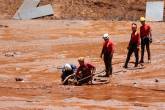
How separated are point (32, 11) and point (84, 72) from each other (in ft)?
58.3

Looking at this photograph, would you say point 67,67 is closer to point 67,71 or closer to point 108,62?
point 67,71

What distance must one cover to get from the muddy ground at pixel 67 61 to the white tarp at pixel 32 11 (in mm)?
1652

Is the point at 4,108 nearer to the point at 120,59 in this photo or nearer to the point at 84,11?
the point at 120,59

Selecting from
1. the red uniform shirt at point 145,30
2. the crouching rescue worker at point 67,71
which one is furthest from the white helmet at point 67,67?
the red uniform shirt at point 145,30

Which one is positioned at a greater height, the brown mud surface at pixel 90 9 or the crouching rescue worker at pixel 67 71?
the brown mud surface at pixel 90 9

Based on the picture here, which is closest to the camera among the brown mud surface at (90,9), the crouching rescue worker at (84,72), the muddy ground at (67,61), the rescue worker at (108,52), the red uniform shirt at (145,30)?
the muddy ground at (67,61)

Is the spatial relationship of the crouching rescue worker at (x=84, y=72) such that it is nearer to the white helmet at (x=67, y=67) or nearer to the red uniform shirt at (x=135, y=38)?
the white helmet at (x=67, y=67)

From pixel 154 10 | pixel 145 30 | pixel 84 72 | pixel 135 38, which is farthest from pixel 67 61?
pixel 154 10

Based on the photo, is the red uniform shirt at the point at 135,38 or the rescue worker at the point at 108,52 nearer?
the rescue worker at the point at 108,52

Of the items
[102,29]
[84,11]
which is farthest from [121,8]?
[102,29]

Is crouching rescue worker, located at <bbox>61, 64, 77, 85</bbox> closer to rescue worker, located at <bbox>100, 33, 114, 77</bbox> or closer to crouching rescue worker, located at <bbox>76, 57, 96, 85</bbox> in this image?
crouching rescue worker, located at <bbox>76, 57, 96, 85</bbox>

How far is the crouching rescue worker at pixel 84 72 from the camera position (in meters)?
17.7

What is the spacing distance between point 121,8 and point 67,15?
337 cm

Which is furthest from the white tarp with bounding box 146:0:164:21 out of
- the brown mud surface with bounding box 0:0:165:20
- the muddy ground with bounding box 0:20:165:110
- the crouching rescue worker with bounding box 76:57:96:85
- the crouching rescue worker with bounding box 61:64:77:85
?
the crouching rescue worker with bounding box 76:57:96:85
